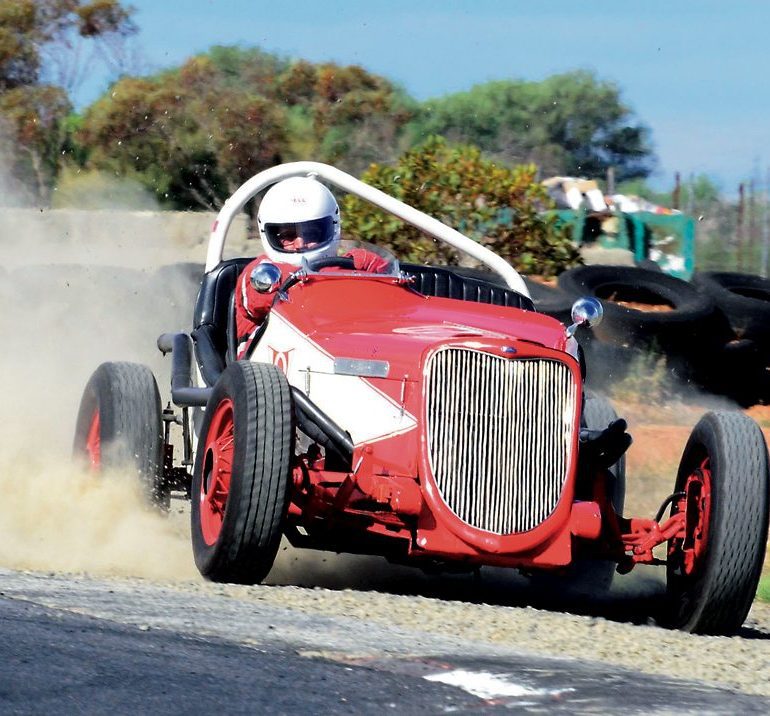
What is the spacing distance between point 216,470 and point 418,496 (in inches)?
32.9

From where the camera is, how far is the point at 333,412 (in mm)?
6359

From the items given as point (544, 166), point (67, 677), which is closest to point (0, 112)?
point (544, 166)

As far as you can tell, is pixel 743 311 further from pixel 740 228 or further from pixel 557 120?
pixel 557 120

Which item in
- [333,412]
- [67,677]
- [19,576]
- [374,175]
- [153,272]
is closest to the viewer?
[67,677]

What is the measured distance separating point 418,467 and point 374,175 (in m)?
11.3

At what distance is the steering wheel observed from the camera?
7371 millimetres

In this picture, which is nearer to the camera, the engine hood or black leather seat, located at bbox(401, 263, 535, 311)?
the engine hood

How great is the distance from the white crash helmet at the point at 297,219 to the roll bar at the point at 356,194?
1.84 feet

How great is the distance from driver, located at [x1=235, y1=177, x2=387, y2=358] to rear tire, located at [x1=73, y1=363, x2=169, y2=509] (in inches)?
25.3

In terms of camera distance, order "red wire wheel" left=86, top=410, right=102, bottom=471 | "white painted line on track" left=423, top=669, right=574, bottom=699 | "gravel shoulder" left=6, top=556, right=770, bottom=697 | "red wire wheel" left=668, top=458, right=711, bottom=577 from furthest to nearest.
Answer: "red wire wheel" left=86, top=410, right=102, bottom=471 < "red wire wheel" left=668, top=458, right=711, bottom=577 < "gravel shoulder" left=6, top=556, right=770, bottom=697 < "white painted line on track" left=423, top=669, right=574, bottom=699

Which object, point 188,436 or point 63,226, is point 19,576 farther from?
point 63,226

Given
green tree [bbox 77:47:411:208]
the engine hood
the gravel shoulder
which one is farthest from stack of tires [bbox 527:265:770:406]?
green tree [bbox 77:47:411:208]

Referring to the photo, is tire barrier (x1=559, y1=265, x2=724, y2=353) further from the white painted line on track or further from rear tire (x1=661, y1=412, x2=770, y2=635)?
the white painted line on track

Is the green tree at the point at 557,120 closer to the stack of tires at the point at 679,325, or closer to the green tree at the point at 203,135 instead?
the green tree at the point at 203,135
